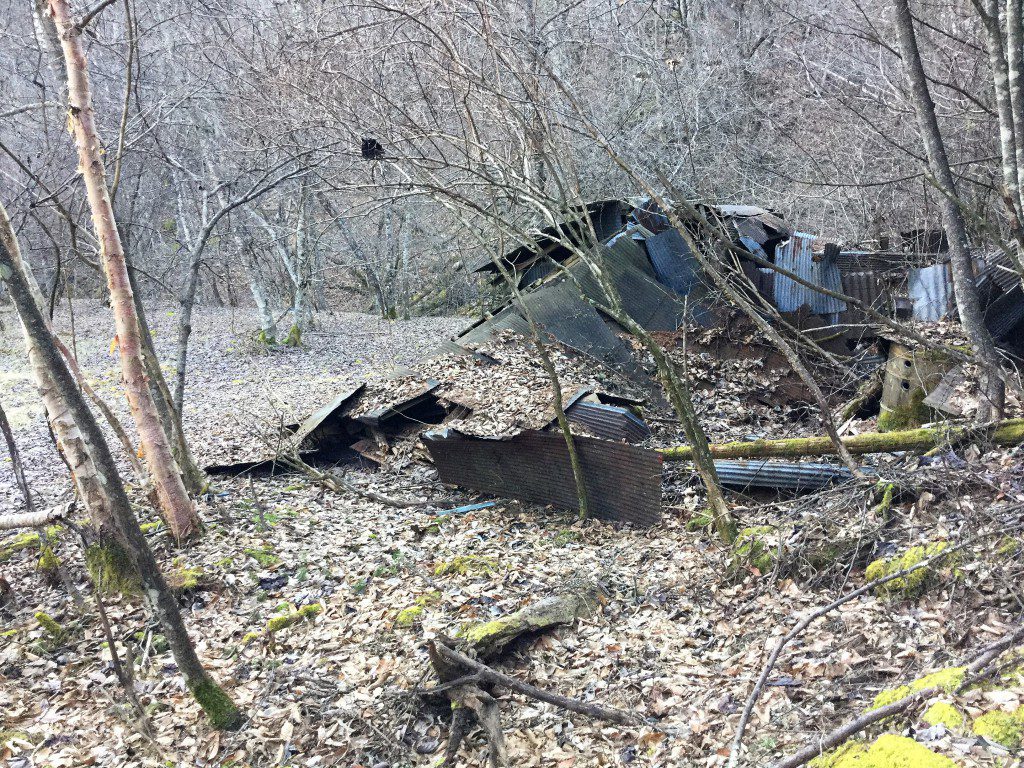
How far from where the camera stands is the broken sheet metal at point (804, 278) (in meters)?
9.52

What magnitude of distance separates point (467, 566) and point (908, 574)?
3010 millimetres

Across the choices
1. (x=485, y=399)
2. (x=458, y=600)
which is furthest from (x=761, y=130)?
(x=458, y=600)

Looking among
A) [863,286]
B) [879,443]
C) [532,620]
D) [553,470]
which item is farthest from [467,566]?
[863,286]

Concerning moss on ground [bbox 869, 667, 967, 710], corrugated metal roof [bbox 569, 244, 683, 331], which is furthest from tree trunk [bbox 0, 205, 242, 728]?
corrugated metal roof [bbox 569, 244, 683, 331]

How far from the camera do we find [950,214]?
5633 millimetres

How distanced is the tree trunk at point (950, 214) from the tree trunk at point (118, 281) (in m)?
5.98

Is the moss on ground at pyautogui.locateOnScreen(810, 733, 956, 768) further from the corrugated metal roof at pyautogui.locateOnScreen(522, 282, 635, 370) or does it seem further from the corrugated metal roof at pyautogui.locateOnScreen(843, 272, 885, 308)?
the corrugated metal roof at pyautogui.locateOnScreen(843, 272, 885, 308)

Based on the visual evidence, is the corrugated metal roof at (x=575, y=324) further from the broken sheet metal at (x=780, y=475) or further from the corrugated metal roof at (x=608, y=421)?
the broken sheet metal at (x=780, y=475)

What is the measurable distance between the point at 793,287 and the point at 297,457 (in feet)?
21.7

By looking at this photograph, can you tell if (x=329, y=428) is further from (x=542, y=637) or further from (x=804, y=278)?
(x=804, y=278)

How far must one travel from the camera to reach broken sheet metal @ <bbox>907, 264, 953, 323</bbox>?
8.73 metres

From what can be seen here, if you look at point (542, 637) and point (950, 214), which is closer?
point (542, 637)

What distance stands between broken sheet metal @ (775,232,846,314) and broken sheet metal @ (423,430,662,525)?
4.51m

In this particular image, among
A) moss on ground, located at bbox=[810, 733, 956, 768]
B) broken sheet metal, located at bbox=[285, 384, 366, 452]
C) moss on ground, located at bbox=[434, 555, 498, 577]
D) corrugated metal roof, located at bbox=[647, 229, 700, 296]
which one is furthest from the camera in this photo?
corrugated metal roof, located at bbox=[647, 229, 700, 296]
